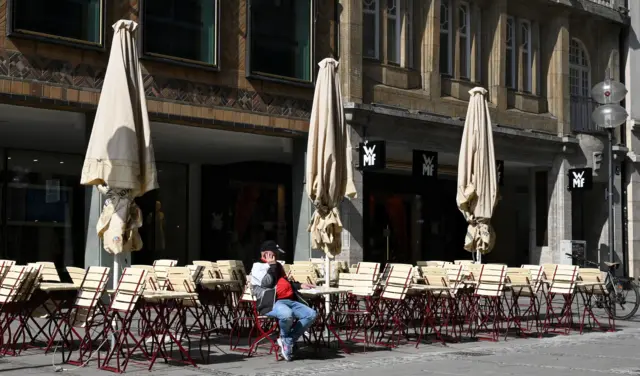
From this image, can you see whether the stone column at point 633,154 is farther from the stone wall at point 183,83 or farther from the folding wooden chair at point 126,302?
the folding wooden chair at point 126,302

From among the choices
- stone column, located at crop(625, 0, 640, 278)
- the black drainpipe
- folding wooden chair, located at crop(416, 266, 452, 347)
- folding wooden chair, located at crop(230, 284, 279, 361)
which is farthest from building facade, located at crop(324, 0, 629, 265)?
folding wooden chair, located at crop(230, 284, 279, 361)

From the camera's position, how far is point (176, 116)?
18.9m

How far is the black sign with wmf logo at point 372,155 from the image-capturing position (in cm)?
2205

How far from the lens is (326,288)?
40.5ft

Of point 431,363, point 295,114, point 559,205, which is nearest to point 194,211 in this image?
point 295,114

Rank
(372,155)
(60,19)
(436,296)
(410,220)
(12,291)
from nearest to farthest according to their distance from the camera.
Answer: (12,291), (436,296), (60,19), (372,155), (410,220)

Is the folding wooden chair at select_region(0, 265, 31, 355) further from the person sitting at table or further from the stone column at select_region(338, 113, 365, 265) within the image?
the stone column at select_region(338, 113, 365, 265)

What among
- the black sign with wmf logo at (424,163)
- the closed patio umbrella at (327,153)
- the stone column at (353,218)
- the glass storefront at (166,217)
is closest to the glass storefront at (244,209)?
the glass storefront at (166,217)

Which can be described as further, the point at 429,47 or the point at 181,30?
the point at 429,47

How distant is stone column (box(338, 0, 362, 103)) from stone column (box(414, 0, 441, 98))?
2849 millimetres

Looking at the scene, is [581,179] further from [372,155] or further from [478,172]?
[478,172]

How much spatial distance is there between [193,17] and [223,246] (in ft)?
25.6

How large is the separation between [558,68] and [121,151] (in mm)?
20322

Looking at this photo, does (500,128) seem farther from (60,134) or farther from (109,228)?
(109,228)
